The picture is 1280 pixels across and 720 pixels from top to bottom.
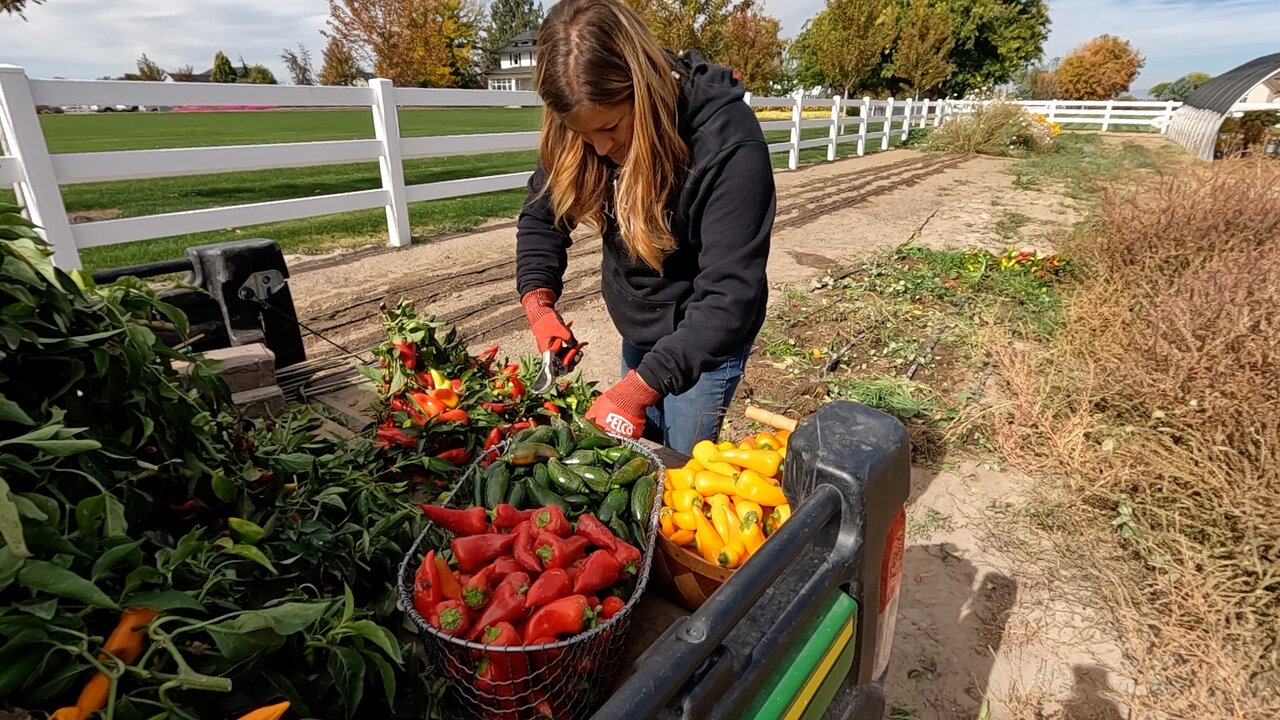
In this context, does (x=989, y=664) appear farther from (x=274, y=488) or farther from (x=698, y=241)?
(x=274, y=488)

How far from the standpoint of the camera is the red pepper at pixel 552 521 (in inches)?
62.3

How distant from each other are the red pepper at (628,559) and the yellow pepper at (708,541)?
21 centimetres

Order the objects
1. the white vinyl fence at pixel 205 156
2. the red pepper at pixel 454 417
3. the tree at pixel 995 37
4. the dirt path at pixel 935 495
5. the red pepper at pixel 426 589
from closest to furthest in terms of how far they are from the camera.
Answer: the red pepper at pixel 426 589
the red pepper at pixel 454 417
the dirt path at pixel 935 495
the white vinyl fence at pixel 205 156
the tree at pixel 995 37

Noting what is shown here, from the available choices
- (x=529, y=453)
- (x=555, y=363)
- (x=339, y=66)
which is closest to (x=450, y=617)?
(x=529, y=453)

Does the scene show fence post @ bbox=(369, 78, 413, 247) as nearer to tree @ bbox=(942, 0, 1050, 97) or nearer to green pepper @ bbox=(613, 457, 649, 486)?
green pepper @ bbox=(613, 457, 649, 486)

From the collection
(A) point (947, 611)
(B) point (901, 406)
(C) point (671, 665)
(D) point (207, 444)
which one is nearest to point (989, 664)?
(A) point (947, 611)

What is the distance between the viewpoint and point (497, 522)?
62.8 inches

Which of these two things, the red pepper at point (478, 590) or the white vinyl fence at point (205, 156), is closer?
the red pepper at point (478, 590)

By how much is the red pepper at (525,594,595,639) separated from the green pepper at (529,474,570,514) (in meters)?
0.39

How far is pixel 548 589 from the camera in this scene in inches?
54.7

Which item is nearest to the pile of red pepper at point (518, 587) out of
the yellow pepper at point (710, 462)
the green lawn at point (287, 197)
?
the yellow pepper at point (710, 462)

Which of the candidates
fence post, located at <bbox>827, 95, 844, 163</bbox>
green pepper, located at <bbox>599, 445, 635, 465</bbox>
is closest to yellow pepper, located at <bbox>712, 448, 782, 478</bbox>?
green pepper, located at <bbox>599, 445, 635, 465</bbox>

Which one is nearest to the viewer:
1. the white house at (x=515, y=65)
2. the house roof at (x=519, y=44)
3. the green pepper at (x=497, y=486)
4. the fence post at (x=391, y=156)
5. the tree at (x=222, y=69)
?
A: the green pepper at (x=497, y=486)

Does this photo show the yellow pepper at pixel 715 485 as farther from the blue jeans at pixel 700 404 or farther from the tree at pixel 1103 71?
the tree at pixel 1103 71
